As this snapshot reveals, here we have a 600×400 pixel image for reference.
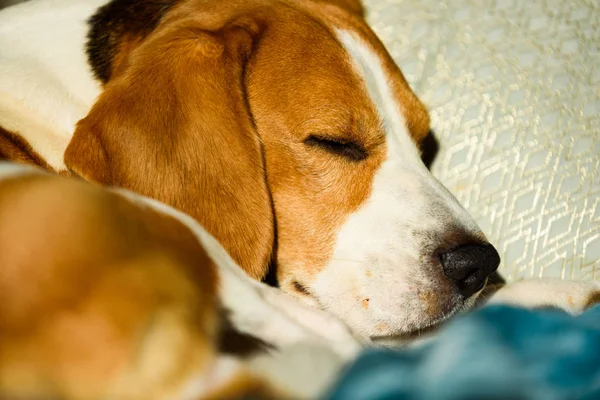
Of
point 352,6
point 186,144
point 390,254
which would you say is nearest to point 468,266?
point 390,254

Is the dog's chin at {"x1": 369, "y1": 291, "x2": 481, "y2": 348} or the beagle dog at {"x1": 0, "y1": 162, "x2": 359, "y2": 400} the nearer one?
the beagle dog at {"x1": 0, "y1": 162, "x2": 359, "y2": 400}

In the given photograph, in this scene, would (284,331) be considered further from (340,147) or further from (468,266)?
(340,147)

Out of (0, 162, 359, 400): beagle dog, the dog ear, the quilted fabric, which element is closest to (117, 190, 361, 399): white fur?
(0, 162, 359, 400): beagle dog

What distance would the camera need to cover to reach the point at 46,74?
5.51 feet

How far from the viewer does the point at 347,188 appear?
5.24 feet

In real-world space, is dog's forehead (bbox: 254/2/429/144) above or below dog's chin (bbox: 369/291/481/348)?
above

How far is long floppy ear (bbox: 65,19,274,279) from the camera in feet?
4.60

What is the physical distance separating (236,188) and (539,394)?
0.91 meters

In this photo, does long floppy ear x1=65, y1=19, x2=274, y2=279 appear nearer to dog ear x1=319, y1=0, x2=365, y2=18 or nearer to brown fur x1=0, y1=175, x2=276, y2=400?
brown fur x1=0, y1=175, x2=276, y2=400

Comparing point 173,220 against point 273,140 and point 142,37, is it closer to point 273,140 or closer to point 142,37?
point 273,140

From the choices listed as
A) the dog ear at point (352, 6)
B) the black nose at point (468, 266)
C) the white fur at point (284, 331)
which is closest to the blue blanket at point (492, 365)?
the white fur at point (284, 331)

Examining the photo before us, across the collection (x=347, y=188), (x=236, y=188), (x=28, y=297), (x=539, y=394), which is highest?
(x=28, y=297)

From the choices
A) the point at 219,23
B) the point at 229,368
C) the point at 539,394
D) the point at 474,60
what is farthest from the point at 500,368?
the point at 474,60

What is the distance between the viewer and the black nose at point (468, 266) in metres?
1.44
